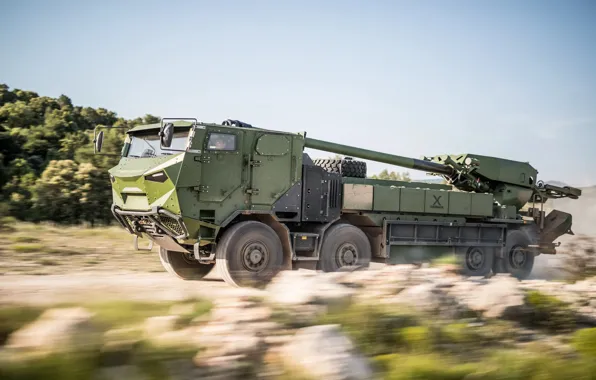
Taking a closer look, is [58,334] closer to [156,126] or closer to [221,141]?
[221,141]

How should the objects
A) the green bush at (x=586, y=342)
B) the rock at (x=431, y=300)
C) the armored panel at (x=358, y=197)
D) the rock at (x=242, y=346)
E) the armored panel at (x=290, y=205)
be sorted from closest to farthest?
1. the rock at (x=242, y=346)
2. the green bush at (x=586, y=342)
3. the rock at (x=431, y=300)
4. the armored panel at (x=290, y=205)
5. the armored panel at (x=358, y=197)

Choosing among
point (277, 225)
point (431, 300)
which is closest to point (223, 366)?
point (431, 300)

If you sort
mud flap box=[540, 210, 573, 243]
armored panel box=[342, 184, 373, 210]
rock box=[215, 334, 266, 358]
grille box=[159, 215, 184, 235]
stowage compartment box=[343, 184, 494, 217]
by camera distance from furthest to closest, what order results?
mud flap box=[540, 210, 573, 243]
stowage compartment box=[343, 184, 494, 217]
armored panel box=[342, 184, 373, 210]
grille box=[159, 215, 184, 235]
rock box=[215, 334, 266, 358]

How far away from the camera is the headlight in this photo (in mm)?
9633

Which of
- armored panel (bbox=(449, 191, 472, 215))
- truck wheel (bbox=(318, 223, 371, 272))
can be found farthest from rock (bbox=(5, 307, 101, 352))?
armored panel (bbox=(449, 191, 472, 215))

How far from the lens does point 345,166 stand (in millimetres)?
12641

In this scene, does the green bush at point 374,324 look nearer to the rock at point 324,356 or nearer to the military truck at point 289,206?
the rock at point 324,356

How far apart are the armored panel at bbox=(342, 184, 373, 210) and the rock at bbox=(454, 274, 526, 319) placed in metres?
4.88

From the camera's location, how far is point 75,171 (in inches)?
927

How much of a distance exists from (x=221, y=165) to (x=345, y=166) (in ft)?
10.9

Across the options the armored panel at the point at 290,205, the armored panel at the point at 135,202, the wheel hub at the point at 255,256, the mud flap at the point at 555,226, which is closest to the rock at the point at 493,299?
the wheel hub at the point at 255,256

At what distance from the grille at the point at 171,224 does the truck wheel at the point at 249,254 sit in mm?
724

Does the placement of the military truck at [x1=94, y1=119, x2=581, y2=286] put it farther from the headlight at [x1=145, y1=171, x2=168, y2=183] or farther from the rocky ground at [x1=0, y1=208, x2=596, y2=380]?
the rocky ground at [x1=0, y1=208, x2=596, y2=380]

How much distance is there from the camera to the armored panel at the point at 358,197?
39.3ft
